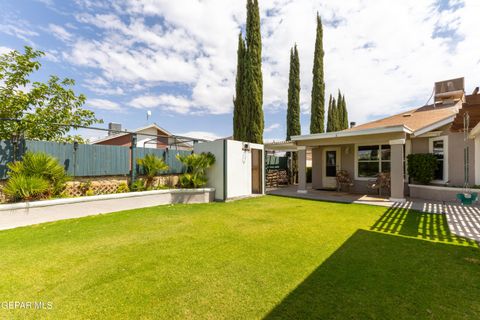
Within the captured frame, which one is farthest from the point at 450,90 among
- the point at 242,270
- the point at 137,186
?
the point at 137,186

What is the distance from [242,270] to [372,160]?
10.3 m

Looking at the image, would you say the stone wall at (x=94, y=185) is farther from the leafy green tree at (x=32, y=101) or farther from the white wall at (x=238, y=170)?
the white wall at (x=238, y=170)

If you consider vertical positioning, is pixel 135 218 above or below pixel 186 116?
below

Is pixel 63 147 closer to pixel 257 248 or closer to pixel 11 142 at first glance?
pixel 11 142

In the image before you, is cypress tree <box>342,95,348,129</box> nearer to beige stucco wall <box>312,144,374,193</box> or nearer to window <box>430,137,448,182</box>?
beige stucco wall <box>312,144,374,193</box>

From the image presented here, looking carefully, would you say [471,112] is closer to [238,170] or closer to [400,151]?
[400,151]

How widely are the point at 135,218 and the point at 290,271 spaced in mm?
5093

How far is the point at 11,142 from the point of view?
6.03m

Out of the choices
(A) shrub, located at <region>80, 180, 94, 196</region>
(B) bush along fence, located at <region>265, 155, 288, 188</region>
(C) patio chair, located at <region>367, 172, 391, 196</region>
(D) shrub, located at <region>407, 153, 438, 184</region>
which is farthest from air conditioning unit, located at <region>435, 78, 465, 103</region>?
(A) shrub, located at <region>80, 180, 94, 196</region>

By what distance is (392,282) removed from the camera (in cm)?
292

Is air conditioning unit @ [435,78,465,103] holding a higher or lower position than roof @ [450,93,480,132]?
higher

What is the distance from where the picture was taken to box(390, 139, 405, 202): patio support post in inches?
334

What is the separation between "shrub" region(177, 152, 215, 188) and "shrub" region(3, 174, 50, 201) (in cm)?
456

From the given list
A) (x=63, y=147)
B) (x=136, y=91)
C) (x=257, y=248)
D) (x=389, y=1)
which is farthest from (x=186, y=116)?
(x=257, y=248)
